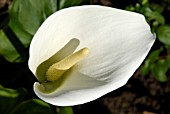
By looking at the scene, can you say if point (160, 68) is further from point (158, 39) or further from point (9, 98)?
point (9, 98)

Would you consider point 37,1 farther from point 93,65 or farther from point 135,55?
point 135,55

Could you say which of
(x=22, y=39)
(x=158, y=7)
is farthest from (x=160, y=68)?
(x=22, y=39)

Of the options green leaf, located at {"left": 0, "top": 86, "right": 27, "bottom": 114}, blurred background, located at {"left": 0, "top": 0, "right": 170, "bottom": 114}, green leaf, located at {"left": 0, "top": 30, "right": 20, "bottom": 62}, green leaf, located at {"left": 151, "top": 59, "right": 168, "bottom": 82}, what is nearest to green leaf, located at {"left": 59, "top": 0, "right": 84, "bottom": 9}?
blurred background, located at {"left": 0, "top": 0, "right": 170, "bottom": 114}

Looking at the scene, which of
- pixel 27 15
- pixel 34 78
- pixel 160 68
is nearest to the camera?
pixel 27 15

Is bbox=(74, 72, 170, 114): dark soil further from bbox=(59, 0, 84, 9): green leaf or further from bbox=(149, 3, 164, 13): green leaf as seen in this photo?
bbox=(59, 0, 84, 9): green leaf

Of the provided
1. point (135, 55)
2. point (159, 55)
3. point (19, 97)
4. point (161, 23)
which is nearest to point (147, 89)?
point (159, 55)

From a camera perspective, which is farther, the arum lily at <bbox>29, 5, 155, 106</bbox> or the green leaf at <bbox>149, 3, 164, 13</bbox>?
the green leaf at <bbox>149, 3, 164, 13</bbox>

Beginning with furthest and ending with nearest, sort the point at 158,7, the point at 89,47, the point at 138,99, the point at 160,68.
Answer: the point at 138,99
the point at 158,7
the point at 160,68
the point at 89,47

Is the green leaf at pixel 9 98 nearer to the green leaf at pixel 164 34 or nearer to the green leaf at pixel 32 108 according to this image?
the green leaf at pixel 32 108

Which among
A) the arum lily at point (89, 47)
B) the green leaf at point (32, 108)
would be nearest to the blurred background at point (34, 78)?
the green leaf at point (32, 108)
